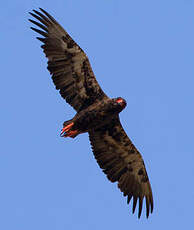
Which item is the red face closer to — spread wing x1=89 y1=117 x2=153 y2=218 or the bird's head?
the bird's head

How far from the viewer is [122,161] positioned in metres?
21.5

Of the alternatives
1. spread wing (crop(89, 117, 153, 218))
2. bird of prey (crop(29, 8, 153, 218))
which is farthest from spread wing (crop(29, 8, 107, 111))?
spread wing (crop(89, 117, 153, 218))

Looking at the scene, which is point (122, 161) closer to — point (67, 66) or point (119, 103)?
point (119, 103)

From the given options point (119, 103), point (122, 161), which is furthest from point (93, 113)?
point (122, 161)

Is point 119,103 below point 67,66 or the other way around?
below

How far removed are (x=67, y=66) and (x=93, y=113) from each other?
1.84 meters

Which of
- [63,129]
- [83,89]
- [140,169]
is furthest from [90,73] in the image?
[140,169]

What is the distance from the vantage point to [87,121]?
2019 centimetres

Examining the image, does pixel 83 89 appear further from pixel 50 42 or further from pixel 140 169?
pixel 140 169

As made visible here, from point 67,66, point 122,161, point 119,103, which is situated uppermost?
point 67,66

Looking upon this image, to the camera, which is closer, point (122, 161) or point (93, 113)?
point (93, 113)

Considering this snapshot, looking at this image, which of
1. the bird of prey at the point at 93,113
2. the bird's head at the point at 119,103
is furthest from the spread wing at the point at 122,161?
the bird's head at the point at 119,103

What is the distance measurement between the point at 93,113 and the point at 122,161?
233 cm

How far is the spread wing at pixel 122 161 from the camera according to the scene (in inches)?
835
